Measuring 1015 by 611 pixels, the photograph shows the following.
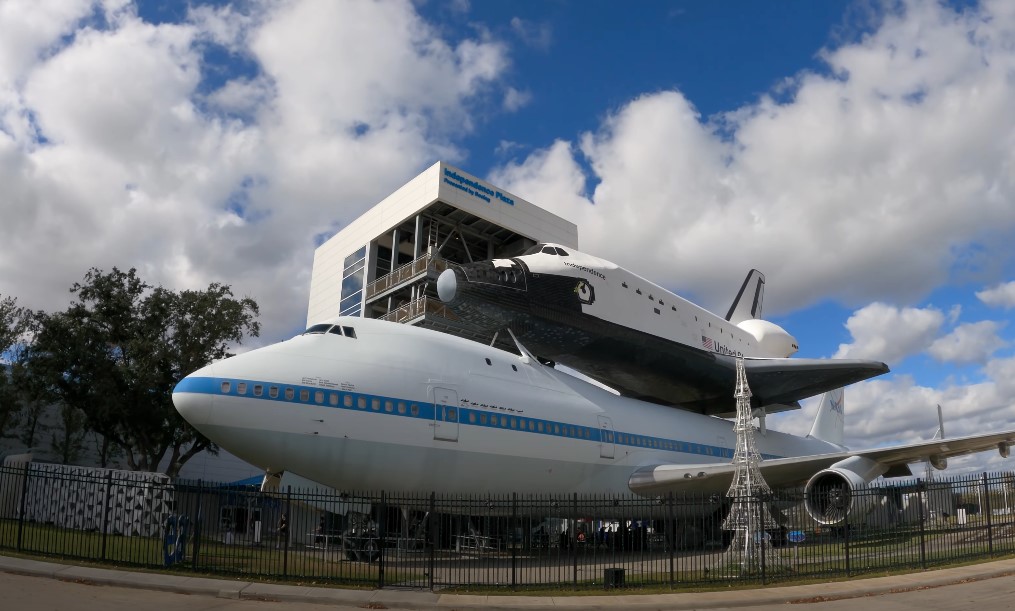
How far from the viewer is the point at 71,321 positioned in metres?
33.2

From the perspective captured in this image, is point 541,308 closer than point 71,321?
Yes

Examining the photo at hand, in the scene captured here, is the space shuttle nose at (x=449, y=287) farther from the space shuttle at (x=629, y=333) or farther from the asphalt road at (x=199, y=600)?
the asphalt road at (x=199, y=600)

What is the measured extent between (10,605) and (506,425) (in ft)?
37.6

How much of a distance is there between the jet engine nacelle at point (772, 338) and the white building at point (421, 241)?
36.2 feet

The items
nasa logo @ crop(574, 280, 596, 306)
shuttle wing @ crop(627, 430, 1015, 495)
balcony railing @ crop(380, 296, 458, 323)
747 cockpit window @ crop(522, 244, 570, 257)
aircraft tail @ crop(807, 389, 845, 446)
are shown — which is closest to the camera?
shuttle wing @ crop(627, 430, 1015, 495)

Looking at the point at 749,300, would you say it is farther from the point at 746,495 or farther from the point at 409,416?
the point at 409,416

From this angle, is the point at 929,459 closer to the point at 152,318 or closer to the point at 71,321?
the point at 152,318

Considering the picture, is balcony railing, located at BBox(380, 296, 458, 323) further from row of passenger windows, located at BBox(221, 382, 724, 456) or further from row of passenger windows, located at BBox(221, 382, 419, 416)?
row of passenger windows, located at BBox(221, 382, 419, 416)

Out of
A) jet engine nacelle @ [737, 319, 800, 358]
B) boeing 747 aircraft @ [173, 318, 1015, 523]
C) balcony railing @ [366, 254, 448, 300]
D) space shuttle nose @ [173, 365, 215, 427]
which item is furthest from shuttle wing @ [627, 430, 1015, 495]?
balcony railing @ [366, 254, 448, 300]

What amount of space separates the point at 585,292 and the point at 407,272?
45.2ft

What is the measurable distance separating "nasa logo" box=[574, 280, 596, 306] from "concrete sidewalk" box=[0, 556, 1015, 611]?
12.0m

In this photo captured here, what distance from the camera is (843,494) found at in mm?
16484

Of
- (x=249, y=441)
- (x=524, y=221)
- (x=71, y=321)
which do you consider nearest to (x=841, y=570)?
(x=249, y=441)

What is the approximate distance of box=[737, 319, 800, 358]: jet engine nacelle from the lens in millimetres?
34281
